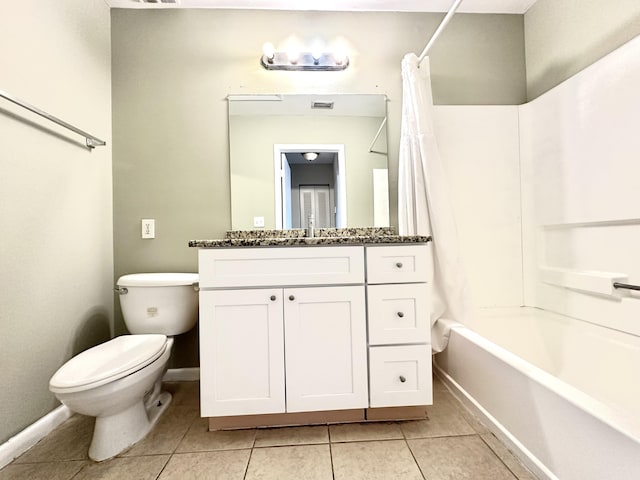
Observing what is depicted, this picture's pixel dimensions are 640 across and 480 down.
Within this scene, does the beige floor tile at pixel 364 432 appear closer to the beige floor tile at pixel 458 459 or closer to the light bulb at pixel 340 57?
the beige floor tile at pixel 458 459

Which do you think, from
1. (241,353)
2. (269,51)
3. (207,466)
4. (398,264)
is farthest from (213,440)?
(269,51)

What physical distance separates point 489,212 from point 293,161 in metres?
1.29

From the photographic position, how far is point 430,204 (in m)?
1.63

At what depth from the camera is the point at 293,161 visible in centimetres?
183

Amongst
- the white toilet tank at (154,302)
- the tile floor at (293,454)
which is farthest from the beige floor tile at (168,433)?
the white toilet tank at (154,302)

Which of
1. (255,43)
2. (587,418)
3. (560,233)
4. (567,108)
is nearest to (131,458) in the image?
(587,418)

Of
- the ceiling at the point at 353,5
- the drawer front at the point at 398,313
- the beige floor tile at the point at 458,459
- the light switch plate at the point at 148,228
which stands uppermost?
the ceiling at the point at 353,5

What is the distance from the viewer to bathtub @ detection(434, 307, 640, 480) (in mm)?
787

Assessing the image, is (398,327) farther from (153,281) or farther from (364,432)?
(153,281)

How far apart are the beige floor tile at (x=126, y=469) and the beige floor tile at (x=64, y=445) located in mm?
97

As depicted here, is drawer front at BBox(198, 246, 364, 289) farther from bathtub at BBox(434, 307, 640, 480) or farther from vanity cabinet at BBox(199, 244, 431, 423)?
bathtub at BBox(434, 307, 640, 480)

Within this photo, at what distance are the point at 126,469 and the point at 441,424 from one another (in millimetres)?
1276

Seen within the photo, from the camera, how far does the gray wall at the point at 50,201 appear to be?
3.87ft

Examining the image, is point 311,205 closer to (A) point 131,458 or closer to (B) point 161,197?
(B) point 161,197
